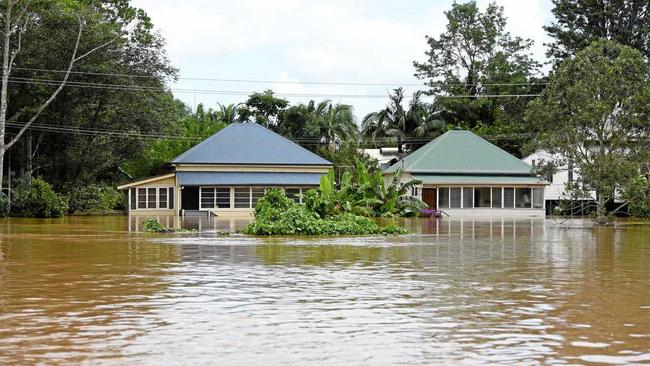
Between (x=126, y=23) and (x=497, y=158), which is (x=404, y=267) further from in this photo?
(x=497, y=158)

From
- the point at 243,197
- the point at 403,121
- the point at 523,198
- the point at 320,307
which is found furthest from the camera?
the point at 403,121

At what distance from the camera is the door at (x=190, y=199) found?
54344 millimetres

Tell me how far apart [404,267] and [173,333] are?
8.73m

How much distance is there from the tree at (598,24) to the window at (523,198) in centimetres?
1499

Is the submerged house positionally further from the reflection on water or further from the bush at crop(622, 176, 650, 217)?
the bush at crop(622, 176, 650, 217)

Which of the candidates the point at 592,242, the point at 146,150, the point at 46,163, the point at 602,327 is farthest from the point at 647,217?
the point at 602,327

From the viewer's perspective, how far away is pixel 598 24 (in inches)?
2721

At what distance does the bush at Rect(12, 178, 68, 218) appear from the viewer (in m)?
45.8

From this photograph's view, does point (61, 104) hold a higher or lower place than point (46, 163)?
higher

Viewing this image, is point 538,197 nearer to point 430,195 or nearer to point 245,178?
point 430,195

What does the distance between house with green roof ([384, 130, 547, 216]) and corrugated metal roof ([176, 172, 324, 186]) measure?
7119mm

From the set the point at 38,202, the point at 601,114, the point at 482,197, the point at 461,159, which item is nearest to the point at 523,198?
the point at 482,197

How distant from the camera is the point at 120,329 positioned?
9961 millimetres

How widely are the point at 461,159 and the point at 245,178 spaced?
49.7 ft
